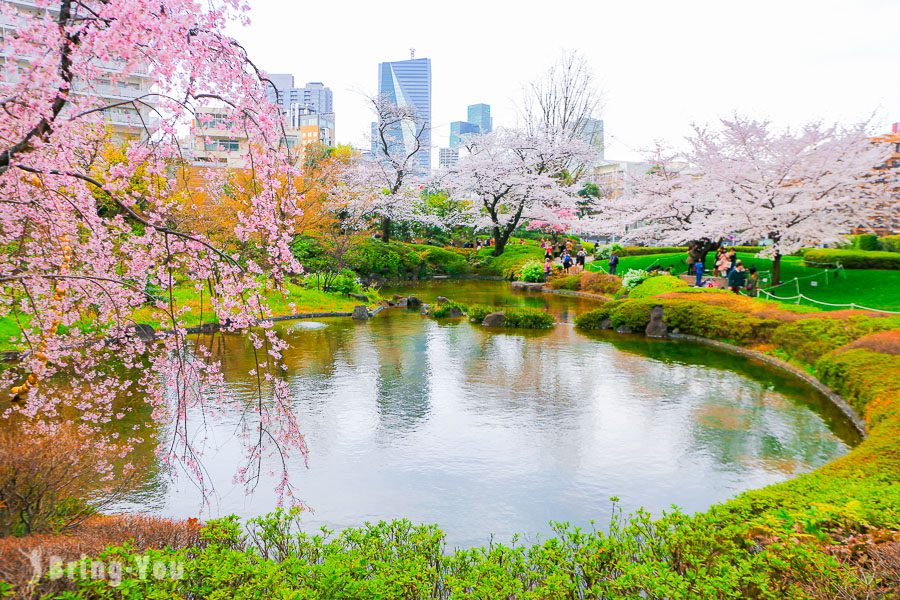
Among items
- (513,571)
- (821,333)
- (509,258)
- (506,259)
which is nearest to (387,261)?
(506,259)

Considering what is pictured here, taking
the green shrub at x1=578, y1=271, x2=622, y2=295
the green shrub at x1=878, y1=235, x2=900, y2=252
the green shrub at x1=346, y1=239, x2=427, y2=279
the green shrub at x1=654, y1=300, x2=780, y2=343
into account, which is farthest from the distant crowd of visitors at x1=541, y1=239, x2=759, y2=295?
the green shrub at x1=346, y1=239, x2=427, y2=279

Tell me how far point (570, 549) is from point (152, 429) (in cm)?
711

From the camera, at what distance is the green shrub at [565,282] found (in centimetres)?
2898

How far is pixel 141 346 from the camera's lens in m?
6.70

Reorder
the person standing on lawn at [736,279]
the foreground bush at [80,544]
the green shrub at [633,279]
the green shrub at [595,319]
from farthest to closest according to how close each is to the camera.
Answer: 1. the green shrub at [633,279]
2. the person standing on lawn at [736,279]
3. the green shrub at [595,319]
4. the foreground bush at [80,544]

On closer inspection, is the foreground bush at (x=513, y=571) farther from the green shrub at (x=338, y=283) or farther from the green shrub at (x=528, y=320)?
the green shrub at (x=338, y=283)

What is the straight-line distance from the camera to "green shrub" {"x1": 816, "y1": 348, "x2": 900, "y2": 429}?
8.74 m

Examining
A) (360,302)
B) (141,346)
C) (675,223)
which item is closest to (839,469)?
(141,346)

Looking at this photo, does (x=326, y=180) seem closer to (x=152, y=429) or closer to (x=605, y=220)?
(x=605, y=220)

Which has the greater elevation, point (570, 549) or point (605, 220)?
point (605, 220)

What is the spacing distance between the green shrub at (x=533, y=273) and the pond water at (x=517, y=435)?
1620 cm

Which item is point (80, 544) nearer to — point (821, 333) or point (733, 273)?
point (821, 333)

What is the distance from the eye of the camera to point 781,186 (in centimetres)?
2369

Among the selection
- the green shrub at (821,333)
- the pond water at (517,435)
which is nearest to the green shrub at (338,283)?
the pond water at (517,435)
